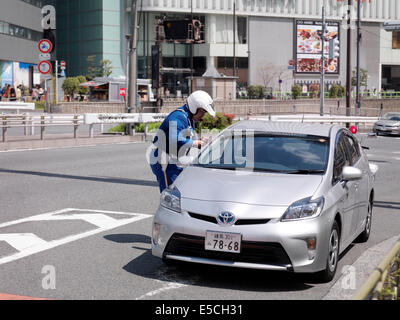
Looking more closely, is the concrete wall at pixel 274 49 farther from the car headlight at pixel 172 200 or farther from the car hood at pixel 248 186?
the car headlight at pixel 172 200

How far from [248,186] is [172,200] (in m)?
0.73

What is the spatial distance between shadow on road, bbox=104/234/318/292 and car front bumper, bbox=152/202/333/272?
16 cm

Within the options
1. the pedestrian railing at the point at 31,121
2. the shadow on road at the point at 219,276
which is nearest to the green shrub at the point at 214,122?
the pedestrian railing at the point at 31,121

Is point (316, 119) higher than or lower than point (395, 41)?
lower

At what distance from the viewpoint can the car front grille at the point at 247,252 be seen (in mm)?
→ 6059

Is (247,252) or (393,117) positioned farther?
(393,117)

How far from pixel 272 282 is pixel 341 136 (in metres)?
2.29

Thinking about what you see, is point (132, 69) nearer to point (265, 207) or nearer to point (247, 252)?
point (265, 207)

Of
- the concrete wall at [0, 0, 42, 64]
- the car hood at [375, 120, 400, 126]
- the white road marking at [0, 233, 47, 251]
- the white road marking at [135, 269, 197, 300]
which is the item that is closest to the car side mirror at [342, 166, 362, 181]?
the white road marking at [135, 269, 197, 300]

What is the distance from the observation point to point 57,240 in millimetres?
8281

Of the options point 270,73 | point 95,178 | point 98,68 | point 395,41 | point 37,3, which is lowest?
point 95,178

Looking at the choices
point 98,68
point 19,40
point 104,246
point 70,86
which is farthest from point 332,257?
point 98,68

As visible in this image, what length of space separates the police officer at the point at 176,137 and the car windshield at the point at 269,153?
0.92 feet
